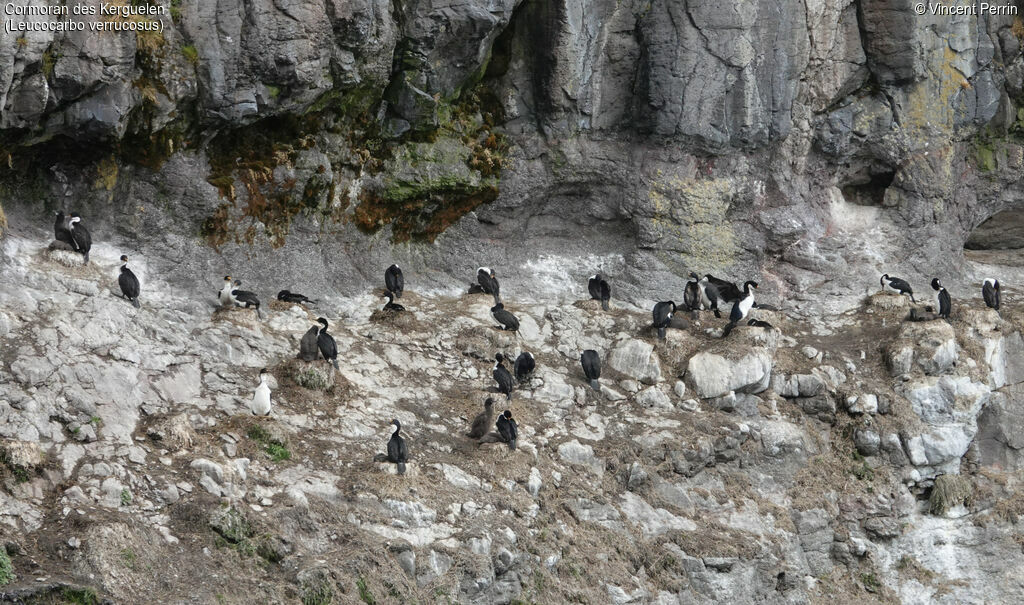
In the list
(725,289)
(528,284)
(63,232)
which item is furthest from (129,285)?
(725,289)

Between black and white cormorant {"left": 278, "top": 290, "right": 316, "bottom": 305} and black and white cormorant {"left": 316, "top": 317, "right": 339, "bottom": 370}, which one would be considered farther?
black and white cormorant {"left": 278, "top": 290, "right": 316, "bottom": 305}

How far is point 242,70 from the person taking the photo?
20062 mm

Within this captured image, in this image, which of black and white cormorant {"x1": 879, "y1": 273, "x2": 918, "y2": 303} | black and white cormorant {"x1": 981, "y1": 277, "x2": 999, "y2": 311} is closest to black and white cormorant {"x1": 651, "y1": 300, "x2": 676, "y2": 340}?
black and white cormorant {"x1": 879, "y1": 273, "x2": 918, "y2": 303}

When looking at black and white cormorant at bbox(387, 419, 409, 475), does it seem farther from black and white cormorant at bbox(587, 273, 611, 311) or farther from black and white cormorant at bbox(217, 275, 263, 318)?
black and white cormorant at bbox(587, 273, 611, 311)

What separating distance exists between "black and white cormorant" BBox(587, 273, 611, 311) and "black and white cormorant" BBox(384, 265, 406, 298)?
11.9 ft

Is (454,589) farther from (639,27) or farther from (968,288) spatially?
(968,288)

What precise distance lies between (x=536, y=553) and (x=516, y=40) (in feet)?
35.6

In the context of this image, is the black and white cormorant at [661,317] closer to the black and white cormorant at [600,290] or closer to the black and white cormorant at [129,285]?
the black and white cormorant at [600,290]

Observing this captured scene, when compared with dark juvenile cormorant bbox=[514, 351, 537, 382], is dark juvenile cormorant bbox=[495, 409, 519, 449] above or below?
below

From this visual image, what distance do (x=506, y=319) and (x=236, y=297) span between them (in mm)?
4625

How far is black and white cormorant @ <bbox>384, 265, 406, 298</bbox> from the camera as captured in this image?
22188 millimetres

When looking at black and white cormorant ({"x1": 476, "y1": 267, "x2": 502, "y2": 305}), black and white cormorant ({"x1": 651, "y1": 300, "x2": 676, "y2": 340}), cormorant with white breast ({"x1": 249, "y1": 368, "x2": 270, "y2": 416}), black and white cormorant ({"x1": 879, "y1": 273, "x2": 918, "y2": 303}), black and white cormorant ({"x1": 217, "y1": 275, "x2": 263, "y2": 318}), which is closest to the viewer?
cormorant with white breast ({"x1": 249, "y1": 368, "x2": 270, "y2": 416})

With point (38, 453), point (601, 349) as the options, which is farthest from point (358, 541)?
point (601, 349)

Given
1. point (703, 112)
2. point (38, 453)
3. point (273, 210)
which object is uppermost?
point (703, 112)
